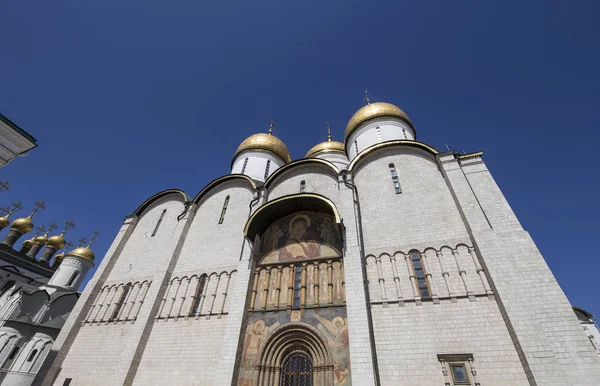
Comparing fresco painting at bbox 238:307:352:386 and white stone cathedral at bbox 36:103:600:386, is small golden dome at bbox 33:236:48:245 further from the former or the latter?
fresco painting at bbox 238:307:352:386

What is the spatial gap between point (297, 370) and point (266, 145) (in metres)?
13.9

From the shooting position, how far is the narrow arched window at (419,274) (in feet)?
26.6

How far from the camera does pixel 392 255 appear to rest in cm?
905

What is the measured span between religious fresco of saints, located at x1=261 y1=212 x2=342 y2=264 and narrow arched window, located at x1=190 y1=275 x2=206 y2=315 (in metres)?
2.91

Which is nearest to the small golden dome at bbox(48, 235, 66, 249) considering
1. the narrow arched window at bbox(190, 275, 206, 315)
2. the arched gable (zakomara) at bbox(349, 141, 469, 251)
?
the narrow arched window at bbox(190, 275, 206, 315)

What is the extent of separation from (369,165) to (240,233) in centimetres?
644

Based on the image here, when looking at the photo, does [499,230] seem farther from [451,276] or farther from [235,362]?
[235,362]

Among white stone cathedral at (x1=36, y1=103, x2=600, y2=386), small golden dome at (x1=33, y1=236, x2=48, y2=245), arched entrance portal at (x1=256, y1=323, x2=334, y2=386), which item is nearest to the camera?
white stone cathedral at (x1=36, y1=103, x2=600, y2=386)

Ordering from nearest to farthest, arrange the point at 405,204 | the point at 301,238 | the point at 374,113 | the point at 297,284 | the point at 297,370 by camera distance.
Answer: the point at 297,370 < the point at 297,284 < the point at 405,204 < the point at 301,238 < the point at 374,113

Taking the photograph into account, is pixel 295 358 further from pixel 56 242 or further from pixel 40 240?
pixel 40 240

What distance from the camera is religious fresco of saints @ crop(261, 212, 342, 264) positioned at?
9930mm

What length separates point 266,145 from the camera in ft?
62.0

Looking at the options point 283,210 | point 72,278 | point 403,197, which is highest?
point 72,278

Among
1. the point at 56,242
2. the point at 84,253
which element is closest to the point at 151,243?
the point at 84,253
